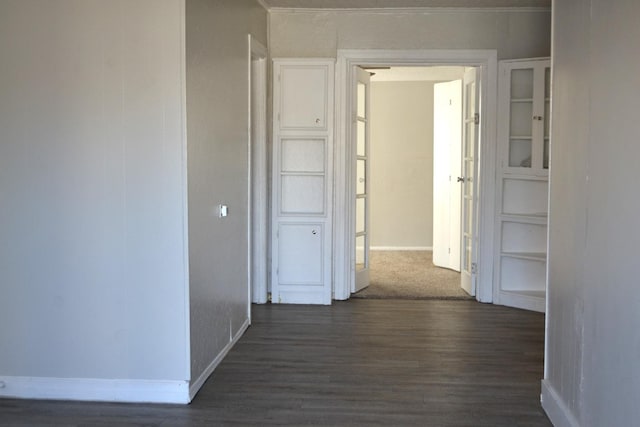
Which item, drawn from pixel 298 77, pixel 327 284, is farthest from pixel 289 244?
pixel 298 77

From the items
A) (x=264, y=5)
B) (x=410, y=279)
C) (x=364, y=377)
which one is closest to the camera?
(x=364, y=377)

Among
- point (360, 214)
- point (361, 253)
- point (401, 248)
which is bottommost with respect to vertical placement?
point (401, 248)

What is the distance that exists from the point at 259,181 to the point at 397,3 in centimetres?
199

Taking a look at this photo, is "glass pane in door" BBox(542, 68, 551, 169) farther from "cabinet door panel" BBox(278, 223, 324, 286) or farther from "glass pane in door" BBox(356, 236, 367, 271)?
"cabinet door panel" BBox(278, 223, 324, 286)

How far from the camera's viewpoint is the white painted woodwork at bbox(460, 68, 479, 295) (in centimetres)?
617

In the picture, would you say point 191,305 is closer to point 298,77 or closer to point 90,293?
point 90,293

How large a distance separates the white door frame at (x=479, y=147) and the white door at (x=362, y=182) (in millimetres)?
192

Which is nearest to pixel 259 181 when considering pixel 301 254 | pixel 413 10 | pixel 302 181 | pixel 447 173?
pixel 302 181

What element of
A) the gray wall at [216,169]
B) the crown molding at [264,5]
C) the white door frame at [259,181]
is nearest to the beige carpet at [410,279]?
the white door frame at [259,181]

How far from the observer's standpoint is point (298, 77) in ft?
19.4

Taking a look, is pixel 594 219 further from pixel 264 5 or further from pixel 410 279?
pixel 410 279

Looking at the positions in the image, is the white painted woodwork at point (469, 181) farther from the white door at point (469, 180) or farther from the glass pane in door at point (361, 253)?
the glass pane in door at point (361, 253)

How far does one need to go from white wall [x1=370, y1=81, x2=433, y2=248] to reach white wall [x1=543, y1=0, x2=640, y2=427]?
5.94 m

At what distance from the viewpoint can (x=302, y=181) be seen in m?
5.99
